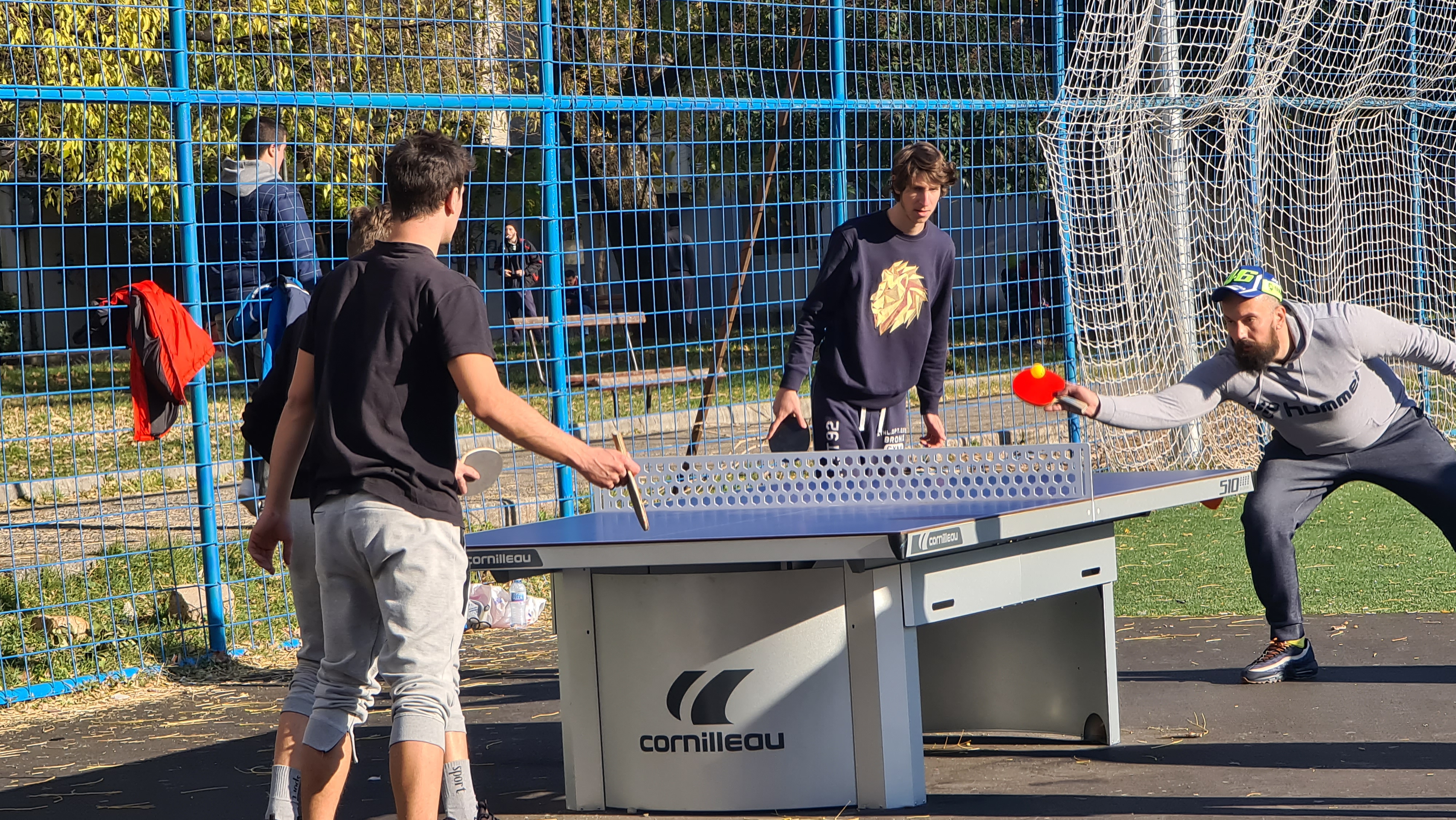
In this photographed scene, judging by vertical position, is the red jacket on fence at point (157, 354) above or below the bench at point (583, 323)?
below

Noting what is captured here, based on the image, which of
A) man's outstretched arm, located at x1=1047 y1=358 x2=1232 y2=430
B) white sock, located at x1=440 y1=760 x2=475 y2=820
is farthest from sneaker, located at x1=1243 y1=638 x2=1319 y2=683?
white sock, located at x1=440 y1=760 x2=475 y2=820

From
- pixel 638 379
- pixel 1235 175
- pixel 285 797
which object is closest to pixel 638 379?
pixel 638 379

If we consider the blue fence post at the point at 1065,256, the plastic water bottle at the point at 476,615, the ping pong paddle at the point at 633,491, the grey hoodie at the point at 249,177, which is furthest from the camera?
the blue fence post at the point at 1065,256

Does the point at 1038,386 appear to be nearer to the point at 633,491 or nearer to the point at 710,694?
the point at 710,694

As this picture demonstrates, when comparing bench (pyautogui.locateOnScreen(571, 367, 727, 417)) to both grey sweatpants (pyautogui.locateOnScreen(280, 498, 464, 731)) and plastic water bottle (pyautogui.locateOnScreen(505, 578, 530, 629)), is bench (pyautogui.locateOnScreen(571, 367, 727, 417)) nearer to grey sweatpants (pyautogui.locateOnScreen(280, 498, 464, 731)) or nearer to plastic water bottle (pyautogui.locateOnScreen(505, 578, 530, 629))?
plastic water bottle (pyautogui.locateOnScreen(505, 578, 530, 629))

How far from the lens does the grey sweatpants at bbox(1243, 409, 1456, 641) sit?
570cm

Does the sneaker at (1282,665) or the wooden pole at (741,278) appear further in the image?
the wooden pole at (741,278)

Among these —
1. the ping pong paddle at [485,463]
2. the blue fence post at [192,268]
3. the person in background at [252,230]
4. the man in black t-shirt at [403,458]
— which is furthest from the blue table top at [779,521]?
the person in background at [252,230]

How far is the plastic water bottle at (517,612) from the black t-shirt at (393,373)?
153 inches

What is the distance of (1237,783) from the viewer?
4492 mm

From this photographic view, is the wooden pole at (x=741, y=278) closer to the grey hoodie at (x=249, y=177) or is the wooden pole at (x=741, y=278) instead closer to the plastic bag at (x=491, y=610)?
the plastic bag at (x=491, y=610)

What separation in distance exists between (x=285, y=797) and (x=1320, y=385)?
3785 mm

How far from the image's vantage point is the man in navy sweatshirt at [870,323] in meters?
5.95

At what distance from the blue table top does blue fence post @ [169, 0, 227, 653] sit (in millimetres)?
2423
